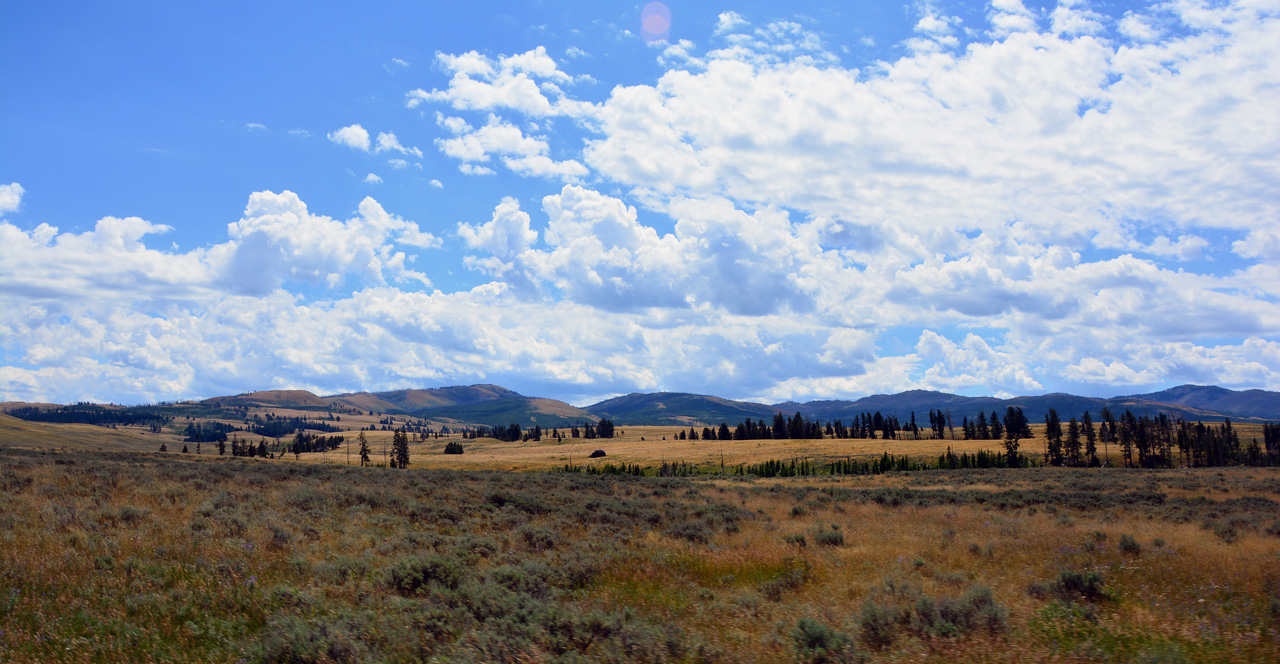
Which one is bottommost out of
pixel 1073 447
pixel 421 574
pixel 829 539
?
pixel 1073 447

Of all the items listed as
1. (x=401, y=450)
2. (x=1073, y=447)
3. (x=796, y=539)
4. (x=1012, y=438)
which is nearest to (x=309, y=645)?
→ (x=796, y=539)

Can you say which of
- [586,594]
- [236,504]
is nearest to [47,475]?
[236,504]

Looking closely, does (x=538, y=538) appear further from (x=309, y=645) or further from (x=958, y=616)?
(x=958, y=616)

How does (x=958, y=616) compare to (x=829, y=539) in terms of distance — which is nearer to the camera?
(x=958, y=616)

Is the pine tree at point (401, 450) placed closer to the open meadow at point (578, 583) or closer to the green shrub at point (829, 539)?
the open meadow at point (578, 583)

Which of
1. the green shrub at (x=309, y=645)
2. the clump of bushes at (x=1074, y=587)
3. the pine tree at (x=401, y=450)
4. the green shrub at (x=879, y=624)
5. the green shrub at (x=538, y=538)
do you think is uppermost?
the green shrub at (x=309, y=645)

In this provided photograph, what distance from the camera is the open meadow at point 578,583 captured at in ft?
24.7

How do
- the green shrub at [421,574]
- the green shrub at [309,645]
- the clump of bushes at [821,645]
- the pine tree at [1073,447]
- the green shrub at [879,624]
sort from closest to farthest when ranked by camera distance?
the green shrub at [309,645], the clump of bushes at [821,645], the green shrub at [879,624], the green shrub at [421,574], the pine tree at [1073,447]

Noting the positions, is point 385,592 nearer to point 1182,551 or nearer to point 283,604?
point 283,604

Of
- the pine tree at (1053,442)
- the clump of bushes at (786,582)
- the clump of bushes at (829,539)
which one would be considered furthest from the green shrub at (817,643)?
the pine tree at (1053,442)

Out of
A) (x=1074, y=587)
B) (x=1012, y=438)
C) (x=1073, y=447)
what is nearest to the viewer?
(x=1074, y=587)

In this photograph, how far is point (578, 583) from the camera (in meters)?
11.6

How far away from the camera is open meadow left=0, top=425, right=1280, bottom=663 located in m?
7.52

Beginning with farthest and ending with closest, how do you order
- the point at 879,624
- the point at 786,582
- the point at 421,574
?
the point at 786,582 < the point at 421,574 < the point at 879,624
